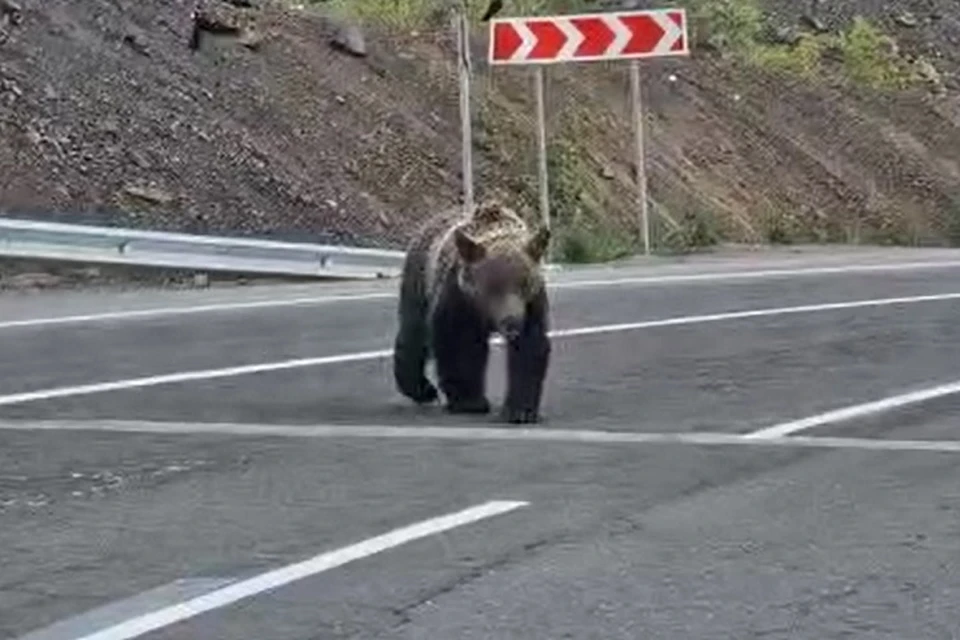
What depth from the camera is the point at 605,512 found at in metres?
9.83

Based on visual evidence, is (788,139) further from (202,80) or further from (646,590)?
(646,590)

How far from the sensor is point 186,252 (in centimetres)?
2252

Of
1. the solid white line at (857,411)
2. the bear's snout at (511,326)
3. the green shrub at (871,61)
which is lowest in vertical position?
the solid white line at (857,411)

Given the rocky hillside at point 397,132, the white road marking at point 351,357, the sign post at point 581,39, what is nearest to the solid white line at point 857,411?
the white road marking at point 351,357

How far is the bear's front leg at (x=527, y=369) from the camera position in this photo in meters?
12.6

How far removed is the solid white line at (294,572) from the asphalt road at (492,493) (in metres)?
0.06

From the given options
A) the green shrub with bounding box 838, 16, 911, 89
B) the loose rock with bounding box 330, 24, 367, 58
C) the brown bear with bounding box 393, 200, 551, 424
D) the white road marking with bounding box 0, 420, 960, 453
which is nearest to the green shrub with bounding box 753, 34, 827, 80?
the green shrub with bounding box 838, 16, 911, 89

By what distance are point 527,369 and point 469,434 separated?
0.47m

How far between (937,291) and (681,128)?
15.9m

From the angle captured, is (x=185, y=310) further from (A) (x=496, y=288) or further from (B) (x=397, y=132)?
(B) (x=397, y=132)

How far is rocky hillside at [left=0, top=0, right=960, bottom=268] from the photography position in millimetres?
25719

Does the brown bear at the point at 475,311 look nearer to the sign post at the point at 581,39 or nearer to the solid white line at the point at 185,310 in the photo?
the solid white line at the point at 185,310

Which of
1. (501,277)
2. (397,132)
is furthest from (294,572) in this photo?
(397,132)

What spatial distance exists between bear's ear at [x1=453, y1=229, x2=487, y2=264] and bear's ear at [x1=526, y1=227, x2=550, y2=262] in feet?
0.80
